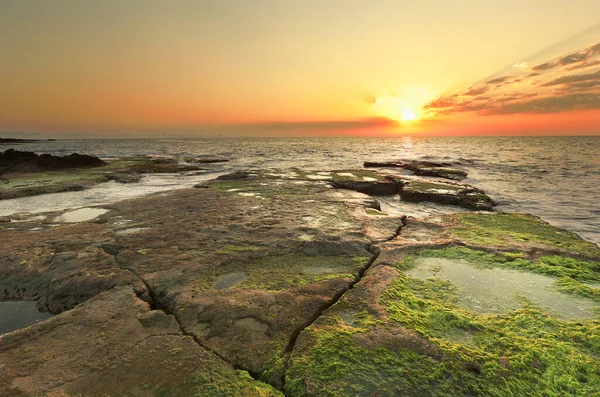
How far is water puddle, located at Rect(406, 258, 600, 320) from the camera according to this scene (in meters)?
3.52

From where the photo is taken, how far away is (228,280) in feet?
13.8

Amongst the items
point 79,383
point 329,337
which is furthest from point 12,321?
point 329,337

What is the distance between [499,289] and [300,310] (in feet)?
8.63

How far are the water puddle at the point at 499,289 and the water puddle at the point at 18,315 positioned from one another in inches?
190

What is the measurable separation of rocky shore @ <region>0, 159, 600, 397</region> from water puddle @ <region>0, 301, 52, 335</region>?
11 centimetres

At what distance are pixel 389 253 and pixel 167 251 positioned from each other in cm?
371

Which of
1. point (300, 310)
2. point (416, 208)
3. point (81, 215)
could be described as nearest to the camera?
point (300, 310)

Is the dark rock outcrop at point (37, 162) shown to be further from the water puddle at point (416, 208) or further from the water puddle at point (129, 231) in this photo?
the water puddle at point (416, 208)

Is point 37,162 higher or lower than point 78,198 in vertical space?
higher

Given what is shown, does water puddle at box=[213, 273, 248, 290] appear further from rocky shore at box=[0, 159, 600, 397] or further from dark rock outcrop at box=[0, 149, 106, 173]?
dark rock outcrop at box=[0, 149, 106, 173]

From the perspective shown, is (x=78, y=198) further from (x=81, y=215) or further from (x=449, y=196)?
(x=449, y=196)

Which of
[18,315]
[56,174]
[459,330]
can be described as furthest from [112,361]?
[56,174]

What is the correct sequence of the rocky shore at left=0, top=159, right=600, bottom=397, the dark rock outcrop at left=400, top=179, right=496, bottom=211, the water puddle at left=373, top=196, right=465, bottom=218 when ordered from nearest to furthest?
the rocky shore at left=0, top=159, right=600, bottom=397, the water puddle at left=373, top=196, right=465, bottom=218, the dark rock outcrop at left=400, top=179, right=496, bottom=211

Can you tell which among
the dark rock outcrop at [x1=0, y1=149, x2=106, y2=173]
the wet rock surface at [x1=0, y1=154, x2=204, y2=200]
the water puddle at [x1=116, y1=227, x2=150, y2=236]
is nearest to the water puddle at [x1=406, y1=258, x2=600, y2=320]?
the water puddle at [x1=116, y1=227, x2=150, y2=236]
